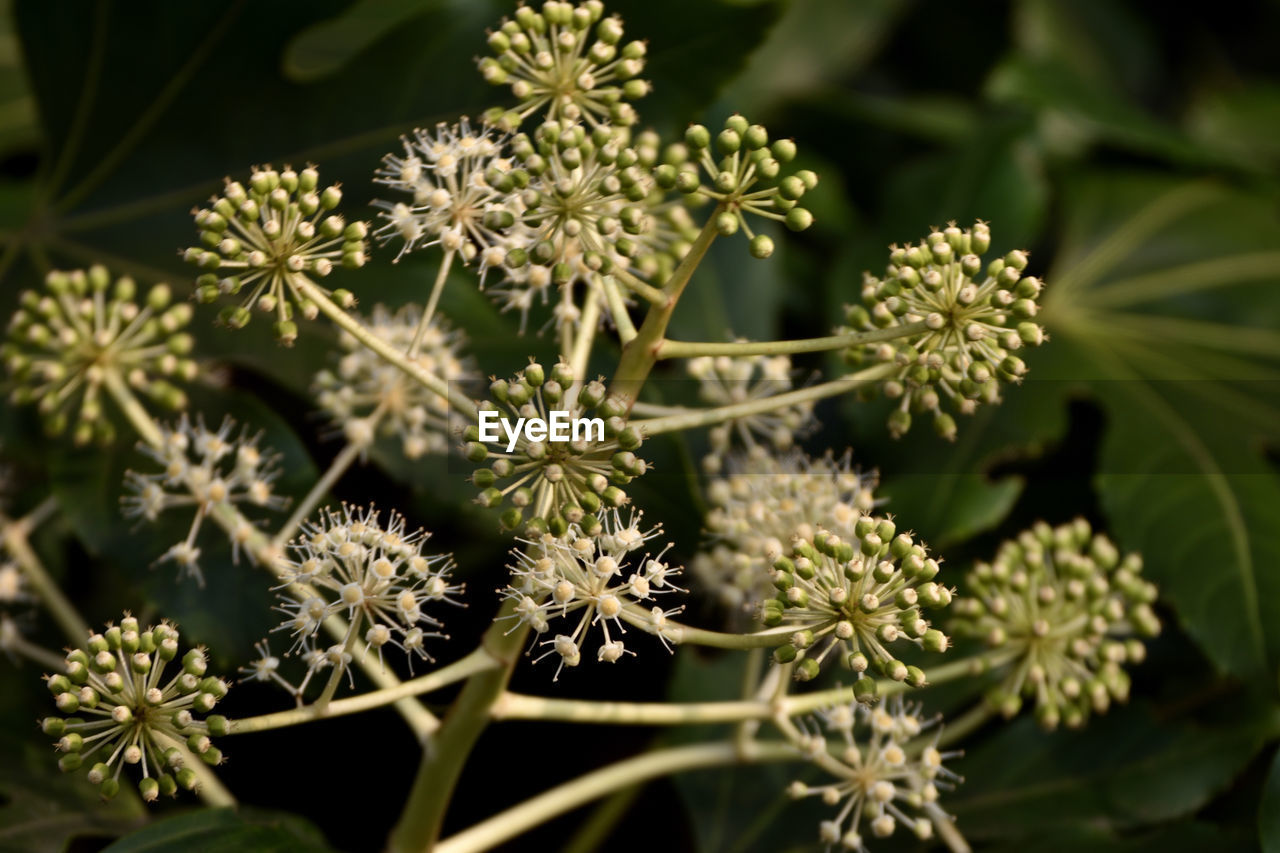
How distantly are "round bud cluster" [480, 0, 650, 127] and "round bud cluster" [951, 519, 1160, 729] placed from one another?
824mm

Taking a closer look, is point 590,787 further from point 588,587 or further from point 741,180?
point 741,180

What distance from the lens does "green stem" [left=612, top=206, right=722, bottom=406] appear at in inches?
45.0

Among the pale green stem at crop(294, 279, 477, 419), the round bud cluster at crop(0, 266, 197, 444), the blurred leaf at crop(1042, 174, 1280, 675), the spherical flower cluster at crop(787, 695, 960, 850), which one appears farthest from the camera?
the blurred leaf at crop(1042, 174, 1280, 675)

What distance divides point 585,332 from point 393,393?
1.29ft

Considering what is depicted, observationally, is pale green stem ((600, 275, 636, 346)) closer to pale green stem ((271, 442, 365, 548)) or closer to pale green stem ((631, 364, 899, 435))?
pale green stem ((631, 364, 899, 435))

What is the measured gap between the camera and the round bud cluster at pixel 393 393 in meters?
1.52

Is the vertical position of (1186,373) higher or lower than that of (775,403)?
higher

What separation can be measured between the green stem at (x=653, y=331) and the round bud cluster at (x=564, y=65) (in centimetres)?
23

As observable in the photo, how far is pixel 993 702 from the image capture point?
157 cm

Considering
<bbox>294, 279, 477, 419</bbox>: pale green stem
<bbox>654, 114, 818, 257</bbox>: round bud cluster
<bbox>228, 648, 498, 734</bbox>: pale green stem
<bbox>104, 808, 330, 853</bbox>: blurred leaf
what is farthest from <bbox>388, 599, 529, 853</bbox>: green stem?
<bbox>654, 114, 818, 257</bbox>: round bud cluster

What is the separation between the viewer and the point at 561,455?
1.08m

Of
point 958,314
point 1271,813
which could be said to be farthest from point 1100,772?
point 958,314

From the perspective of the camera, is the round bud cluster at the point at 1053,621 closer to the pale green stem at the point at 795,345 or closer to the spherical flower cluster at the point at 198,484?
the pale green stem at the point at 795,345

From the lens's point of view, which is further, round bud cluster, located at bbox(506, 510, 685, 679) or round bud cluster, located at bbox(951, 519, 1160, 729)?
round bud cluster, located at bbox(951, 519, 1160, 729)
